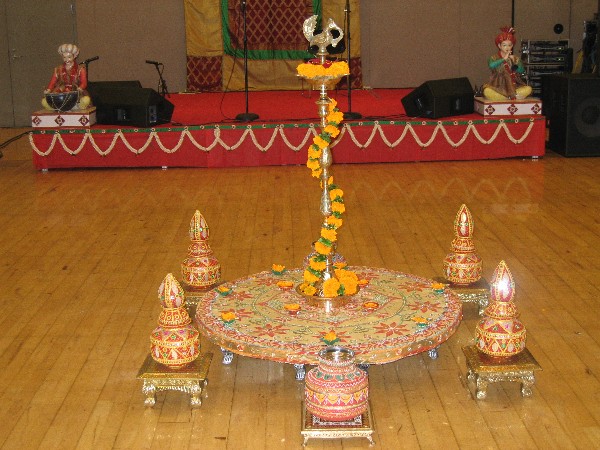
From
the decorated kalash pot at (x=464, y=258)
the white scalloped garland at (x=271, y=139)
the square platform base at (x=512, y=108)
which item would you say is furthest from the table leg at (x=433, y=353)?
the square platform base at (x=512, y=108)

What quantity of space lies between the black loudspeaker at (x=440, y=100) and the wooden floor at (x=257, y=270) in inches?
21.8

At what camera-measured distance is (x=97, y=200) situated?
7.67 meters

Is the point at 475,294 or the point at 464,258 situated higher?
the point at 464,258

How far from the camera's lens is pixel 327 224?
4.16 meters

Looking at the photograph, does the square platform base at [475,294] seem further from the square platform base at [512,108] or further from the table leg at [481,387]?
the square platform base at [512,108]

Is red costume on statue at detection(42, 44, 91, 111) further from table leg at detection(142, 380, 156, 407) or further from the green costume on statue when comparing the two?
table leg at detection(142, 380, 156, 407)

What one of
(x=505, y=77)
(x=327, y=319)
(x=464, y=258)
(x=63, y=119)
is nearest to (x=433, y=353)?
(x=327, y=319)

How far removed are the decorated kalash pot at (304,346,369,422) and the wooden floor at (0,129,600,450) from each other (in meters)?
0.15

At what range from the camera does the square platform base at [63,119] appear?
8906mm

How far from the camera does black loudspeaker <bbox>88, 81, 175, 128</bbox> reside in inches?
351

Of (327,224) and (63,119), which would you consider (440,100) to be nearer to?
(63,119)

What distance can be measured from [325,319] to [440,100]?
532 centimetres

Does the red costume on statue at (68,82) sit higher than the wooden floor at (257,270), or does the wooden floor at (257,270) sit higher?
the red costume on statue at (68,82)

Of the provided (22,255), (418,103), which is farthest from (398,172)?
(22,255)
